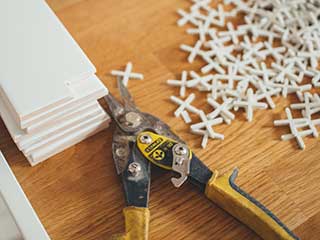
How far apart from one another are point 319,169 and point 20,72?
1.54ft

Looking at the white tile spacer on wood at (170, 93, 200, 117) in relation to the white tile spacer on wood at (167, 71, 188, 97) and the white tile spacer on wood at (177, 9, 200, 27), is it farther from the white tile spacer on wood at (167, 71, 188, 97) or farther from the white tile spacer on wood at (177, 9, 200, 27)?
the white tile spacer on wood at (177, 9, 200, 27)

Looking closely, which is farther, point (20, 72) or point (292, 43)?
point (292, 43)

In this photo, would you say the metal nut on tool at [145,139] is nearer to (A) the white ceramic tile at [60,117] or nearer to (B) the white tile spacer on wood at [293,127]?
(A) the white ceramic tile at [60,117]

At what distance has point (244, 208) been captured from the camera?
2.36ft

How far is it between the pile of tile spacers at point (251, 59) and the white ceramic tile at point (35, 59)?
19 cm

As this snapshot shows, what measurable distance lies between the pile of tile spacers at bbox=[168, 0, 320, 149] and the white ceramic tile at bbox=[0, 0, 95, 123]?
0.64ft

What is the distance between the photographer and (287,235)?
687 millimetres

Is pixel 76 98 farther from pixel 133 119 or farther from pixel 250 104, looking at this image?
pixel 250 104

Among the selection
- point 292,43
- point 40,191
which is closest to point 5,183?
point 40,191

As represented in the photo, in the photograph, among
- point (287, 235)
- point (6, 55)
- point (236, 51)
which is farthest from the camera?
point (236, 51)

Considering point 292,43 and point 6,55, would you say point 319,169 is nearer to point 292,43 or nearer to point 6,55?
point 292,43

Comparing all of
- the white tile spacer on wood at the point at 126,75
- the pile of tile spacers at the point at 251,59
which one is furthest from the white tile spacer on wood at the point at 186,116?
the white tile spacer on wood at the point at 126,75

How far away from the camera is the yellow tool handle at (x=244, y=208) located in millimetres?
697

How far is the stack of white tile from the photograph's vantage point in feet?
2.51
